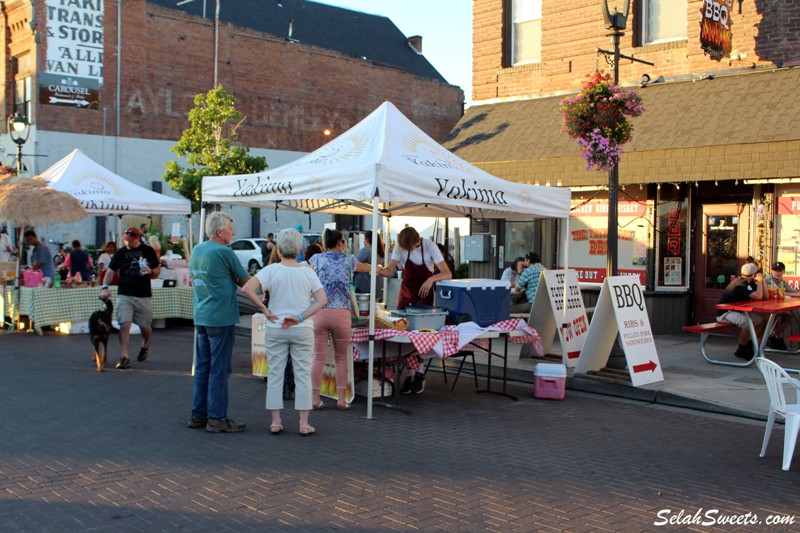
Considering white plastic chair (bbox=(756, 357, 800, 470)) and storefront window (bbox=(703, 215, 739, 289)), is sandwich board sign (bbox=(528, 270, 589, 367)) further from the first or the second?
white plastic chair (bbox=(756, 357, 800, 470))

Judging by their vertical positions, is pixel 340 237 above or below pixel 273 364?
above

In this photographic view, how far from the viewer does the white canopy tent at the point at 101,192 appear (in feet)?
54.7

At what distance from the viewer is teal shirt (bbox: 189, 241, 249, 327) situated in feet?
23.9

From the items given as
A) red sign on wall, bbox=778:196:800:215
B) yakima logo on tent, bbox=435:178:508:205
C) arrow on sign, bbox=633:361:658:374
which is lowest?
arrow on sign, bbox=633:361:658:374

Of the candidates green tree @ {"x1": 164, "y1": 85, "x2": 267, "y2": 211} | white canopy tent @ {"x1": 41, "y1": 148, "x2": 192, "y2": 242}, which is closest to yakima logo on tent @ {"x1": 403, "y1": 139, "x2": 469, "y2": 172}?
white canopy tent @ {"x1": 41, "y1": 148, "x2": 192, "y2": 242}

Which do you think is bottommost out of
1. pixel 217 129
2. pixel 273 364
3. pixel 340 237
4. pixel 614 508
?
pixel 614 508

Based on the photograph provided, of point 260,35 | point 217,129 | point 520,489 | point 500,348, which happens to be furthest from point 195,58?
point 520,489

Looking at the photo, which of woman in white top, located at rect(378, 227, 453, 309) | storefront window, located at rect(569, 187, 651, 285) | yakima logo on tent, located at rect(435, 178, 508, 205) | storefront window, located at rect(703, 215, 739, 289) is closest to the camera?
yakima logo on tent, located at rect(435, 178, 508, 205)

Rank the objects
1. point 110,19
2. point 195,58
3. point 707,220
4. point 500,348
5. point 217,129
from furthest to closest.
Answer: point 195,58
point 110,19
point 217,129
point 707,220
point 500,348

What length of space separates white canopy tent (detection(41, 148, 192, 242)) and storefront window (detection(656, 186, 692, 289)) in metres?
9.91

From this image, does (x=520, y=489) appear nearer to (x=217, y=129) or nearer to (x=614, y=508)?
(x=614, y=508)

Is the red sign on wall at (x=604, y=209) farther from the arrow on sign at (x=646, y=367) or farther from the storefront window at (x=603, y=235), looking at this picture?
the arrow on sign at (x=646, y=367)

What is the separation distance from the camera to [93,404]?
28.2 feet

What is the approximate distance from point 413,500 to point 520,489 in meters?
0.85
